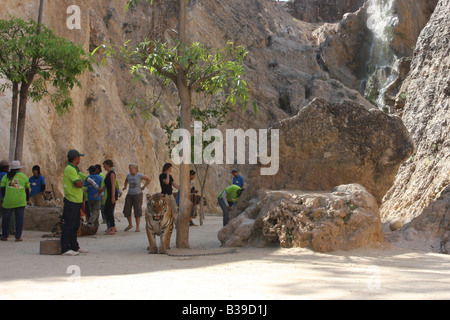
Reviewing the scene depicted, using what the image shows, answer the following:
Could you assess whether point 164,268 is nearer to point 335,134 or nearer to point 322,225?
point 322,225

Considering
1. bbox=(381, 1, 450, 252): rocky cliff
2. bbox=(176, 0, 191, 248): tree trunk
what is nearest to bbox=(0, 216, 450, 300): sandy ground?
bbox=(176, 0, 191, 248): tree trunk

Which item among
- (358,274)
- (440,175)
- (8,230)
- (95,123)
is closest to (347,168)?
(440,175)

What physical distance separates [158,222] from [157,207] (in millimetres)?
277

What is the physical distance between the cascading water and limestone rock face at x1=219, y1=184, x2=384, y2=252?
101 ft

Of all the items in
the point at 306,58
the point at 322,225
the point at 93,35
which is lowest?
the point at 322,225

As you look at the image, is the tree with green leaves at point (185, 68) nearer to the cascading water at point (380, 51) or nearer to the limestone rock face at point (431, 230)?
the limestone rock face at point (431, 230)

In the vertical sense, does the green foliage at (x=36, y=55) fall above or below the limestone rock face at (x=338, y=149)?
above

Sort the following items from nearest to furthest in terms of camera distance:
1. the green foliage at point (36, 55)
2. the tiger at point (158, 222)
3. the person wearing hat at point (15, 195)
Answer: the tiger at point (158, 222), the person wearing hat at point (15, 195), the green foliage at point (36, 55)

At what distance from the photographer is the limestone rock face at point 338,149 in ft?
32.0

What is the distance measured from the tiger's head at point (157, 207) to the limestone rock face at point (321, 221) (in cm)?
172

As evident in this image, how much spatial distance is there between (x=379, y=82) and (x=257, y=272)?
35.6 m

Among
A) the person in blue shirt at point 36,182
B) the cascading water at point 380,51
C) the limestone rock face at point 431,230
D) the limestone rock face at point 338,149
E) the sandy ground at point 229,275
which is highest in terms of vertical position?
the cascading water at point 380,51

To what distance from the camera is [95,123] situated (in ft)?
76.7

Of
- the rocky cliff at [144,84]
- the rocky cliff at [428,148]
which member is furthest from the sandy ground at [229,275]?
the rocky cliff at [144,84]
